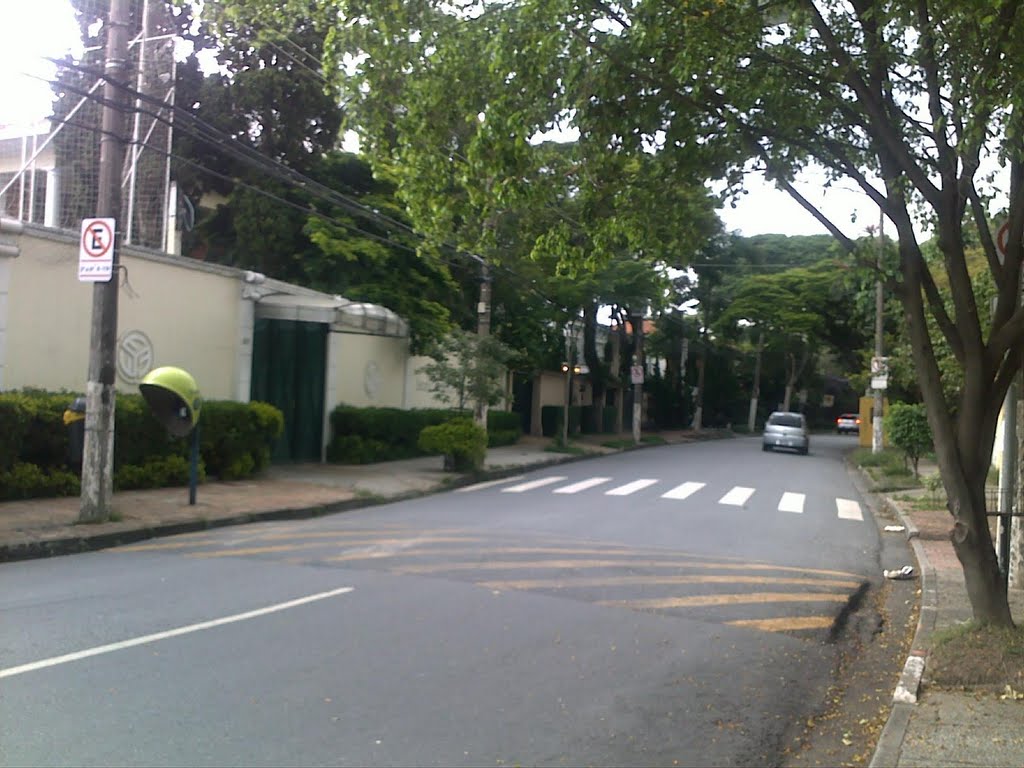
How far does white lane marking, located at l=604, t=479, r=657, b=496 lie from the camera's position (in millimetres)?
20766

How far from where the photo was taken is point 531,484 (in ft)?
73.7

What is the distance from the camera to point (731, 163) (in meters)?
9.27

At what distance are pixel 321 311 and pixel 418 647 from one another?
13.6 meters

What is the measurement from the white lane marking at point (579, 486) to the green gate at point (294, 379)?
19.2ft

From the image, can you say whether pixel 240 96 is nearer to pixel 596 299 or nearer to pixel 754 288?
pixel 596 299

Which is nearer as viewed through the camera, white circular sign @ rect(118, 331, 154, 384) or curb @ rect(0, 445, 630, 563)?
curb @ rect(0, 445, 630, 563)

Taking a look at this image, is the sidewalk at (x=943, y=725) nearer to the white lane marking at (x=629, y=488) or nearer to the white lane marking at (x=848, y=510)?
the white lane marking at (x=848, y=510)

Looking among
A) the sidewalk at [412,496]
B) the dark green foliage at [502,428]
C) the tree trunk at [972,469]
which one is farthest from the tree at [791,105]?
the dark green foliage at [502,428]

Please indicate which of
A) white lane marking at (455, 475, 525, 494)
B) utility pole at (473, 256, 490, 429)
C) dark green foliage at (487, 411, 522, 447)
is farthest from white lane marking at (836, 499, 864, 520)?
dark green foliage at (487, 411, 522, 447)

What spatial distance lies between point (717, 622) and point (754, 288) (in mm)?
37998

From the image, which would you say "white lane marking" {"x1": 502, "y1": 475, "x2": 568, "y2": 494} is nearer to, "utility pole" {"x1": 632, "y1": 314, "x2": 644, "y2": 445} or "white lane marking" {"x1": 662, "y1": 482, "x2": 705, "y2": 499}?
"white lane marking" {"x1": 662, "y1": 482, "x2": 705, "y2": 499}

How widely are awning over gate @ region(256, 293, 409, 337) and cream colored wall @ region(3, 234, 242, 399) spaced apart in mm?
825

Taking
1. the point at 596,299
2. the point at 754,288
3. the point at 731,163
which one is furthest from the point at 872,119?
the point at 754,288

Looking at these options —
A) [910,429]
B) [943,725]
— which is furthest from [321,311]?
→ [943,725]
